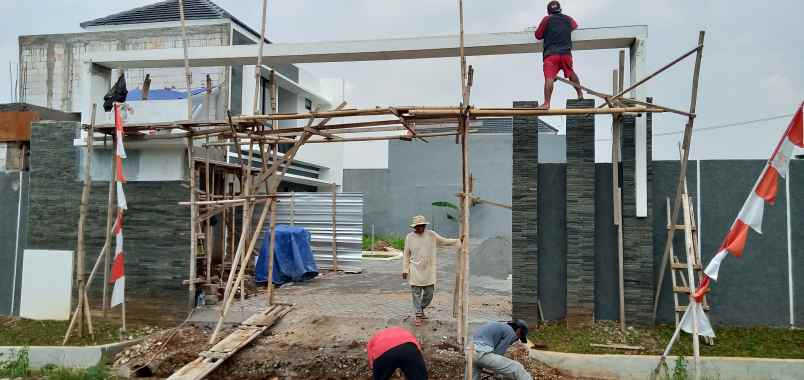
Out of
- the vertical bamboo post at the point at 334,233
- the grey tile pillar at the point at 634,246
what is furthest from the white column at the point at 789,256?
the vertical bamboo post at the point at 334,233

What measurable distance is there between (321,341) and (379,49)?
435cm

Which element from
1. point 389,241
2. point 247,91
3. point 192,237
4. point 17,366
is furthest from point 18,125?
point 389,241

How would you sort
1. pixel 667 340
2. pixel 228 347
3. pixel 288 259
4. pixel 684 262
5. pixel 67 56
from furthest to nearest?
1. pixel 67 56
2. pixel 288 259
3. pixel 684 262
4. pixel 667 340
5. pixel 228 347

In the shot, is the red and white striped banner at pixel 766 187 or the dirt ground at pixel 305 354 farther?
the dirt ground at pixel 305 354

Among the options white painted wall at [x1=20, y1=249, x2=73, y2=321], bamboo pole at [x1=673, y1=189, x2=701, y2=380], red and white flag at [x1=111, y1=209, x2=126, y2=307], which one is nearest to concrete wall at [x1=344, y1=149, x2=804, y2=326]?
bamboo pole at [x1=673, y1=189, x2=701, y2=380]

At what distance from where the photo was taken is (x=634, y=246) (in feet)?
28.5

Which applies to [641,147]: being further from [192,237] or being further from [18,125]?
[18,125]

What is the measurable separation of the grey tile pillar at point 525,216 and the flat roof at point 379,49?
119 cm

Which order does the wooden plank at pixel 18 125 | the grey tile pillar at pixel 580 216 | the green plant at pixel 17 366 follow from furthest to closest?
the wooden plank at pixel 18 125, the grey tile pillar at pixel 580 216, the green plant at pixel 17 366

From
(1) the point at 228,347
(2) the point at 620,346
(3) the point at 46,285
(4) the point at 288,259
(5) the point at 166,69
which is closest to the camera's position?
(2) the point at 620,346

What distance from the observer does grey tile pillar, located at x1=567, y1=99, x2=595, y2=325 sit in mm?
8766

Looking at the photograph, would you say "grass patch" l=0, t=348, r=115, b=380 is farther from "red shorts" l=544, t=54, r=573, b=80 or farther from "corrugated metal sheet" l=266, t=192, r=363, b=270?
"corrugated metal sheet" l=266, t=192, r=363, b=270

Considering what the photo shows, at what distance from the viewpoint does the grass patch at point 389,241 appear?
86.1 ft

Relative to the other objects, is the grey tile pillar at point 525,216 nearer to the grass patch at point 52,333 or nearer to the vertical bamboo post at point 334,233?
the grass patch at point 52,333
